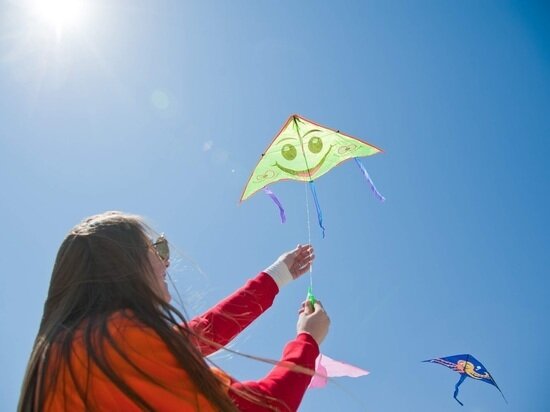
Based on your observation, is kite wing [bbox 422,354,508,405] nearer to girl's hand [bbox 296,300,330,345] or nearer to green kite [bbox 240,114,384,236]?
green kite [bbox 240,114,384,236]

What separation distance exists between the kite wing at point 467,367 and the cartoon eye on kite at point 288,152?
7253 millimetres

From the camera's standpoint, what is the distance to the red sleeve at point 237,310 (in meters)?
2.32

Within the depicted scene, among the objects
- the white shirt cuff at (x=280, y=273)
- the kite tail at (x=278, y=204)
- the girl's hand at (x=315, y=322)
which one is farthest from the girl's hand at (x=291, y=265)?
the kite tail at (x=278, y=204)

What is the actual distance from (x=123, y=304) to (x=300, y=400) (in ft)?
2.03

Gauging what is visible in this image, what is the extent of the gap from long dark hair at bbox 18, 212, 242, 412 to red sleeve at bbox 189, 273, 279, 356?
95 centimetres

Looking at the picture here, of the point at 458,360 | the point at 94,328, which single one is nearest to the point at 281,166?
the point at 94,328

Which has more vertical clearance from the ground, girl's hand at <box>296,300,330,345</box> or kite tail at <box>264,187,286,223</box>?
kite tail at <box>264,187,286,223</box>

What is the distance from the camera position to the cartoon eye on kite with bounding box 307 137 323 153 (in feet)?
20.5

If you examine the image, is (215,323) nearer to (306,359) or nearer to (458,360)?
(306,359)

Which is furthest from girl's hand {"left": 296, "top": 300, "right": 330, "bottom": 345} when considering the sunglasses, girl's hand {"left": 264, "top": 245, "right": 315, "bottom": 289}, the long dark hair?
girl's hand {"left": 264, "top": 245, "right": 315, "bottom": 289}

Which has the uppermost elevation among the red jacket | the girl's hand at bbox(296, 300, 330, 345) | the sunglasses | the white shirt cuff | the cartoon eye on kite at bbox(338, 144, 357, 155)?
the cartoon eye on kite at bbox(338, 144, 357, 155)

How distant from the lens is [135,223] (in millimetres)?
1482

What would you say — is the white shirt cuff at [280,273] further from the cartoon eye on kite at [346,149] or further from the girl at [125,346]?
the cartoon eye on kite at [346,149]

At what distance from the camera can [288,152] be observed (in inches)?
249
